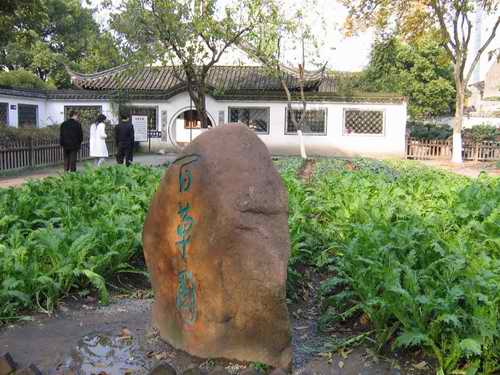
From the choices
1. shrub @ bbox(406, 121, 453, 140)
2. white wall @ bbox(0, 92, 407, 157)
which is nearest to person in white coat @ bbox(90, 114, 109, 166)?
white wall @ bbox(0, 92, 407, 157)

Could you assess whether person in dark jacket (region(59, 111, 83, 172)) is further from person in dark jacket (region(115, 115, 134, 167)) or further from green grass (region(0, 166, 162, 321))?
green grass (region(0, 166, 162, 321))

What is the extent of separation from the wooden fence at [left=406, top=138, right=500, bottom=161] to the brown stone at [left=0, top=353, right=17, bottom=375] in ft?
75.1

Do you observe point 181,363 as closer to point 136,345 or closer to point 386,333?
point 136,345

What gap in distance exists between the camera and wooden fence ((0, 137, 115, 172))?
1519 cm

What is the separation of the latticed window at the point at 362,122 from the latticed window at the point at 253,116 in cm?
396

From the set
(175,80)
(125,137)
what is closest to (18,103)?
(175,80)

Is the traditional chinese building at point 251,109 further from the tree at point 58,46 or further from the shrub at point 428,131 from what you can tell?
the tree at point 58,46

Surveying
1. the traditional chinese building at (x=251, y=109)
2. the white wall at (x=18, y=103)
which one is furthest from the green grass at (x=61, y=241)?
the white wall at (x=18, y=103)

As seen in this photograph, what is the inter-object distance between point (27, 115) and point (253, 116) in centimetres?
1115

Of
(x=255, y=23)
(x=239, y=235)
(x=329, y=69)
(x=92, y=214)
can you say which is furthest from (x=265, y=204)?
(x=329, y=69)

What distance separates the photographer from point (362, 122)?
26.5 meters

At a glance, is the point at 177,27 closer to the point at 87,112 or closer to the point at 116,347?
the point at 87,112

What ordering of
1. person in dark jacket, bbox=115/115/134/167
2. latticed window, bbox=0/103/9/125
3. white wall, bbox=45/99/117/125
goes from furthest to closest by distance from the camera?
white wall, bbox=45/99/117/125
latticed window, bbox=0/103/9/125
person in dark jacket, bbox=115/115/134/167

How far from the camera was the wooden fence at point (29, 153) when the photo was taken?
15.2 metres
